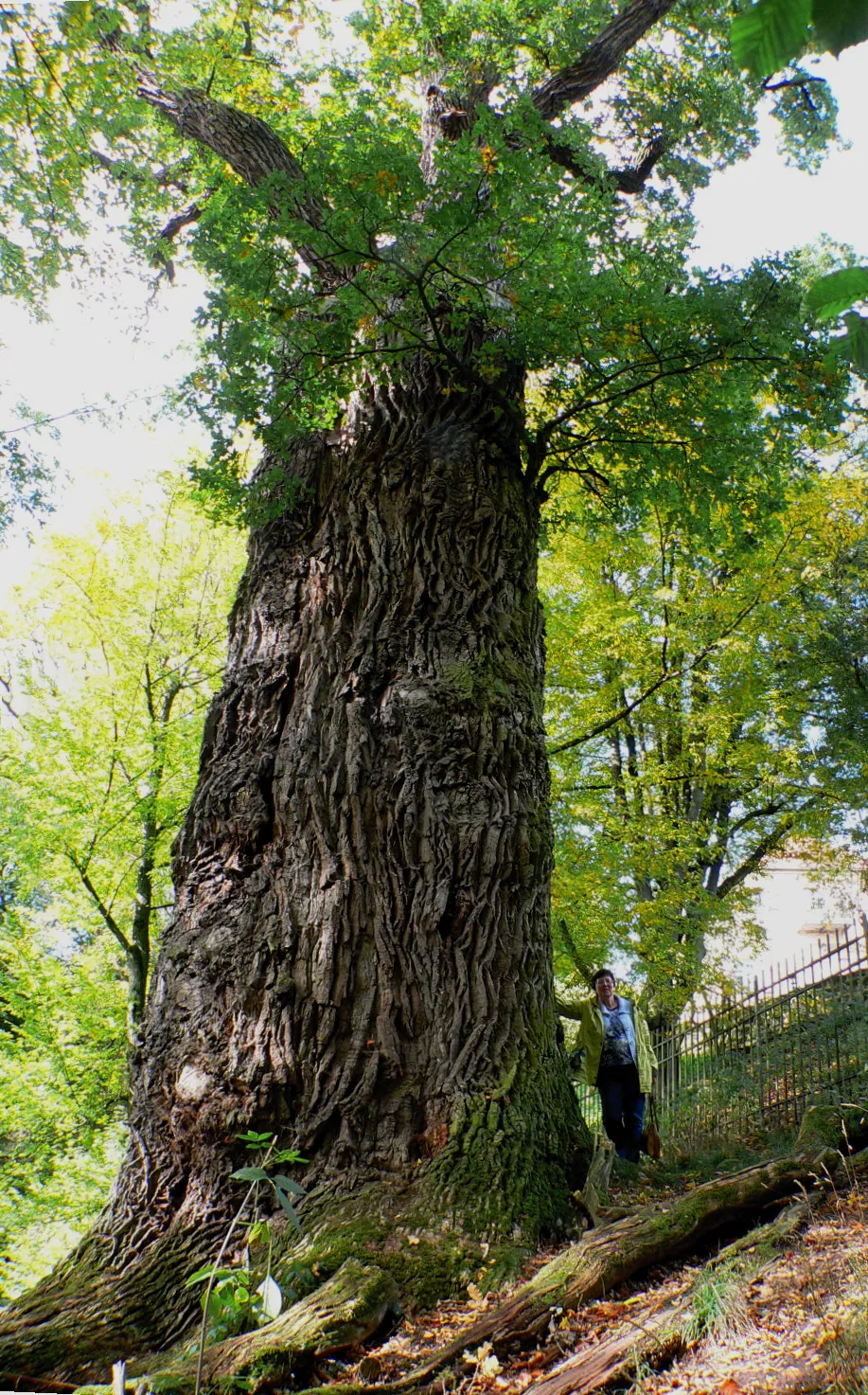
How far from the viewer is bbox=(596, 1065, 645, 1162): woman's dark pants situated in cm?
620

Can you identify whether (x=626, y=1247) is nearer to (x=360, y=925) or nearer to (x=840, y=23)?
(x=360, y=925)

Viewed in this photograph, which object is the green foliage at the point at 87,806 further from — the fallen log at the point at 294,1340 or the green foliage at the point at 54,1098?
the fallen log at the point at 294,1340

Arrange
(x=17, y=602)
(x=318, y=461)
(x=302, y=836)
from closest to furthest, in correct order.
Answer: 1. (x=302, y=836)
2. (x=318, y=461)
3. (x=17, y=602)

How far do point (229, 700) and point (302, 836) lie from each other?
37.5 inches

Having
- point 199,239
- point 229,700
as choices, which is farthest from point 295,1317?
point 199,239

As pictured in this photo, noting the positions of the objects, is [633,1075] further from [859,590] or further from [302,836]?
[859,590]

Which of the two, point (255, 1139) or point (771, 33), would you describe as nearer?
point (771, 33)

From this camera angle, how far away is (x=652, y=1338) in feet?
8.00

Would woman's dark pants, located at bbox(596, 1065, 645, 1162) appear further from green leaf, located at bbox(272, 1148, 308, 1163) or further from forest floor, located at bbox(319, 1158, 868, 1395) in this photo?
green leaf, located at bbox(272, 1148, 308, 1163)

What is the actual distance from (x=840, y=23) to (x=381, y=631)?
4.00 meters

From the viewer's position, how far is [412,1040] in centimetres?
378

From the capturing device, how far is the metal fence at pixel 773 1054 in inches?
323

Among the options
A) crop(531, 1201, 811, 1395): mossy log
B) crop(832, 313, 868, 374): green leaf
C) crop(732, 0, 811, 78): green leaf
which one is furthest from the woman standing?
crop(732, 0, 811, 78): green leaf

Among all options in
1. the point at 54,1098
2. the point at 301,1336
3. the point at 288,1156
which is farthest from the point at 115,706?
the point at 301,1336
